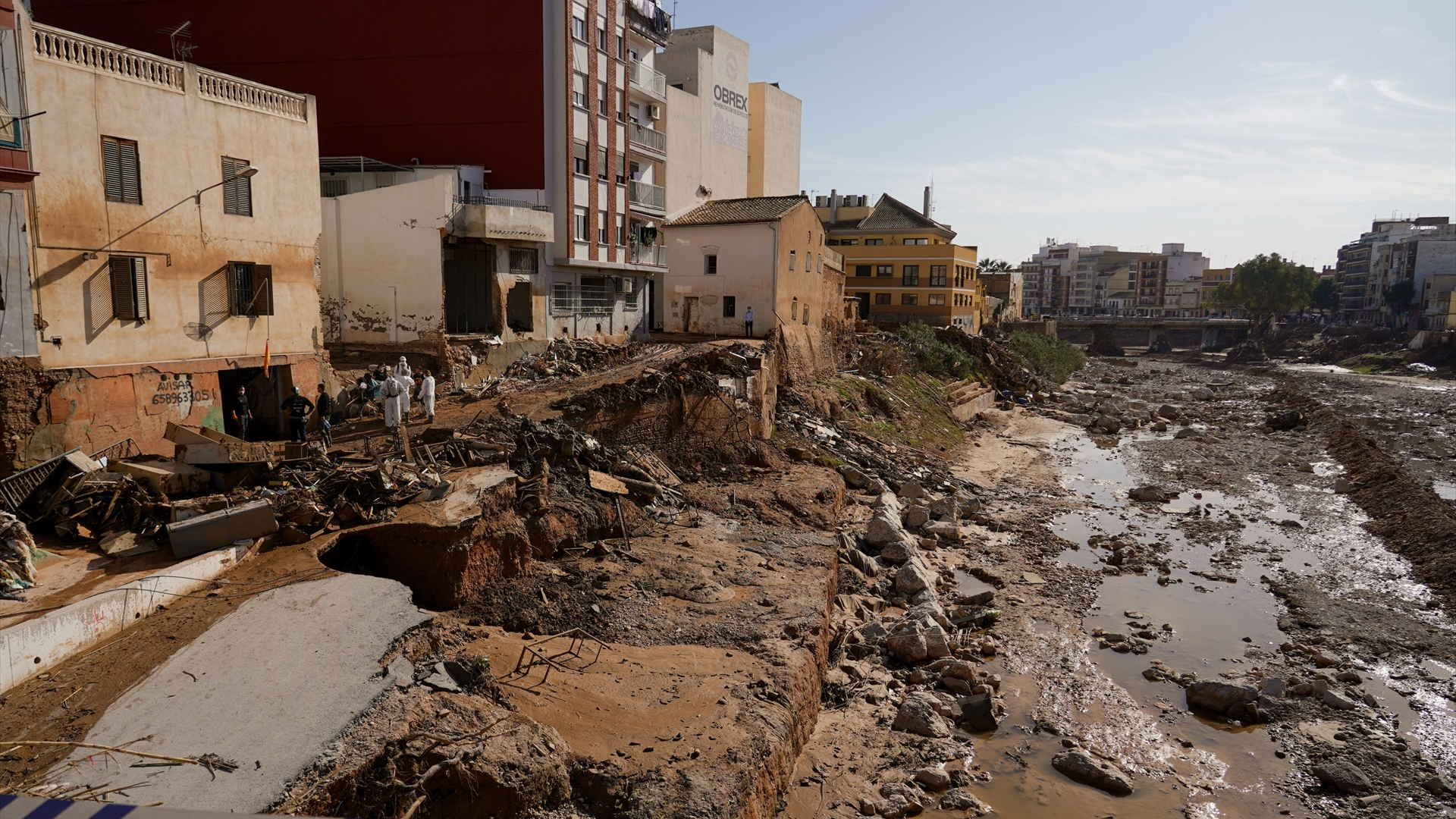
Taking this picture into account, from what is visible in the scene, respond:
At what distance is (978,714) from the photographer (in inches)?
510

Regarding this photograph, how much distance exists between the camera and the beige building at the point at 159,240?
1473 cm

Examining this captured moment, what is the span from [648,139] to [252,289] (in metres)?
22.5

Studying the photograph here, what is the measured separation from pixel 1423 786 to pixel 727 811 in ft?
33.9

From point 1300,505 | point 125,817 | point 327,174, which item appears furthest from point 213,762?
point 1300,505

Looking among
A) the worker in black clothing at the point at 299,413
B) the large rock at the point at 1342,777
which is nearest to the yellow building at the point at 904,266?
the worker in black clothing at the point at 299,413

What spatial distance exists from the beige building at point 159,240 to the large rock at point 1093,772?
17364mm

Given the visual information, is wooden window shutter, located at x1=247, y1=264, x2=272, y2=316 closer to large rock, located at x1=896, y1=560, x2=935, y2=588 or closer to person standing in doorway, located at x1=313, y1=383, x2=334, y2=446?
person standing in doorway, located at x1=313, y1=383, x2=334, y2=446

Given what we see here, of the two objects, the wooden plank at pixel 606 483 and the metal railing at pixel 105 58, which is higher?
the metal railing at pixel 105 58

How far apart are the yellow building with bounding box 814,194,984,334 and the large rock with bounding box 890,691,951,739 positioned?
47.2 meters

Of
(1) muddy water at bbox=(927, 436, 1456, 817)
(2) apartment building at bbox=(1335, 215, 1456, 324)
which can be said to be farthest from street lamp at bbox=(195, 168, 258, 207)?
(2) apartment building at bbox=(1335, 215, 1456, 324)

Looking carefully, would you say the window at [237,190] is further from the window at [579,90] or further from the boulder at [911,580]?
the boulder at [911,580]

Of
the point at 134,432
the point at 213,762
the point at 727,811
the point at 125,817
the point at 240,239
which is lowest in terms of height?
the point at 727,811

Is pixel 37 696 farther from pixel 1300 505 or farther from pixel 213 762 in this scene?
pixel 1300 505

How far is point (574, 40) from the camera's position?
30547 millimetres
